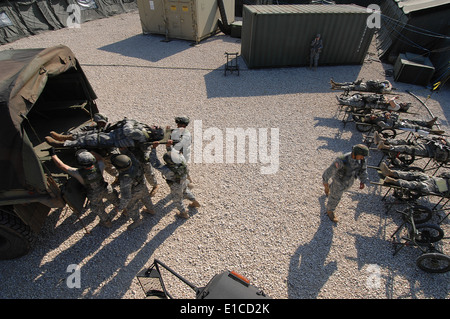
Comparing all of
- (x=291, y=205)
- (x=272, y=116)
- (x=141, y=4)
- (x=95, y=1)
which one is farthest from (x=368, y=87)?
(x=95, y=1)

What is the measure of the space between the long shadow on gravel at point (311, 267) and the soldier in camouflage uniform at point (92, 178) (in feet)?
13.0

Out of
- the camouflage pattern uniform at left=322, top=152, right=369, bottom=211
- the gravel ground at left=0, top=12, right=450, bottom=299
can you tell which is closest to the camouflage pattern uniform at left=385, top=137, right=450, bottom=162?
Result: the gravel ground at left=0, top=12, right=450, bottom=299

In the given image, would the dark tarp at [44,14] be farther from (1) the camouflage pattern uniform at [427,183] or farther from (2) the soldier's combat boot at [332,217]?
(1) the camouflage pattern uniform at [427,183]

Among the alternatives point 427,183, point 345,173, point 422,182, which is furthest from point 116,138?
point 427,183

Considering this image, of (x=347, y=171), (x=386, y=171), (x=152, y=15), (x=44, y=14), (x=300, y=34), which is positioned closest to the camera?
(x=347, y=171)

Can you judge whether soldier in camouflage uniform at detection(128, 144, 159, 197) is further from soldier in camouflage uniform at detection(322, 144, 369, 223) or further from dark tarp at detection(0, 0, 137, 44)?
dark tarp at detection(0, 0, 137, 44)

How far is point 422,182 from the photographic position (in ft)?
16.6

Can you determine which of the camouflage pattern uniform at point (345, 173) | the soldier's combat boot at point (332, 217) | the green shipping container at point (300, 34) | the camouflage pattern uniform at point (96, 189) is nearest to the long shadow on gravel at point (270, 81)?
the green shipping container at point (300, 34)

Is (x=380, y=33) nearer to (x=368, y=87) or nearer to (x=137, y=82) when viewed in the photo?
(x=368, y=87)

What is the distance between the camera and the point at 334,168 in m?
5.19

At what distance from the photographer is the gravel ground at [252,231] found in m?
4.42

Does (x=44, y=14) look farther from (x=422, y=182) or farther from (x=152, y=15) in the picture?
(x=422, y=182)

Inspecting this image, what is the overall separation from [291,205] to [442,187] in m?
2.99

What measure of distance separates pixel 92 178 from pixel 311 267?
4490 mm
